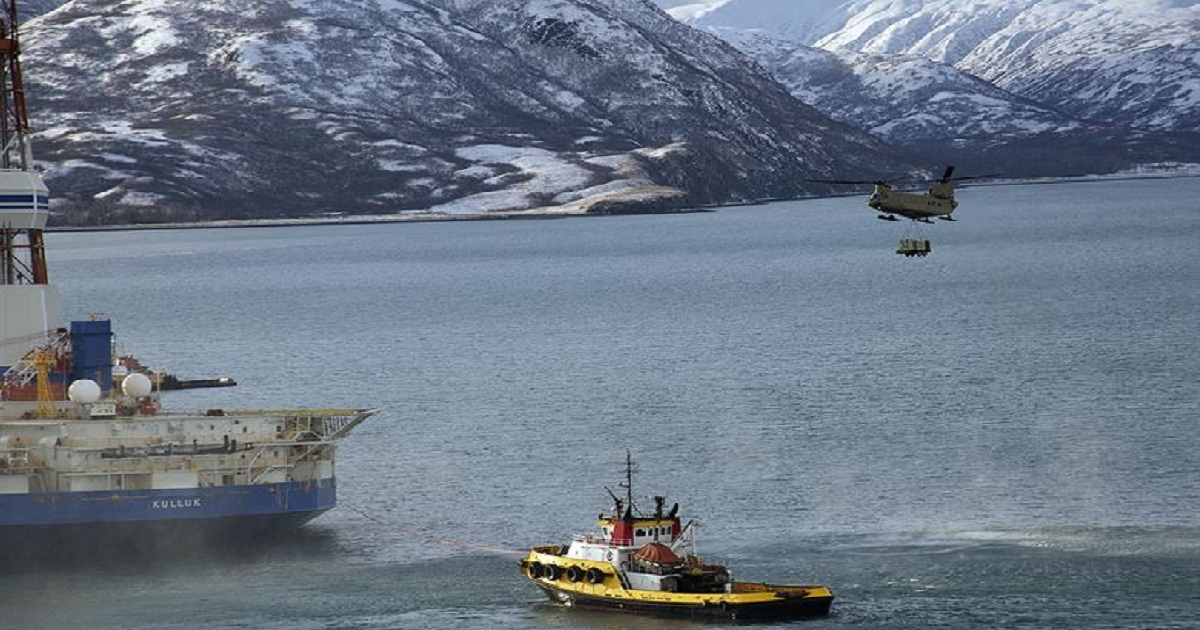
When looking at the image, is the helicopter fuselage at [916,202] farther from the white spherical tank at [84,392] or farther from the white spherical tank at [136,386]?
the white spherical tank at [84,392]

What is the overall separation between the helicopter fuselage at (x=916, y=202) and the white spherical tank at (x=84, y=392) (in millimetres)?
36892

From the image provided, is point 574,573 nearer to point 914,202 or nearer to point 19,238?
point 914,202

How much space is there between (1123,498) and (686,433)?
30.4m

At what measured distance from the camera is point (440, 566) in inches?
3501

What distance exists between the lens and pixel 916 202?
10731cm

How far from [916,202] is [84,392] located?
132ft

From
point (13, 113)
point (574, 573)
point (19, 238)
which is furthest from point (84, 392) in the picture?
point (574, 573)

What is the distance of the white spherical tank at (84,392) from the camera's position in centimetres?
9444

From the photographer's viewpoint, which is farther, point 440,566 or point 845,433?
point 845,433

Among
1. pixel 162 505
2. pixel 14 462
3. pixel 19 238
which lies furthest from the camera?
pixel 19 238

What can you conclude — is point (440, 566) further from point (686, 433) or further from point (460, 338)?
point (460, 338)

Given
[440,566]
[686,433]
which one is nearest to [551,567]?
[440,566]

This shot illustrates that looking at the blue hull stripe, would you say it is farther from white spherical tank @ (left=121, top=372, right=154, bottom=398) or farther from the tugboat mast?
the tugboat mast

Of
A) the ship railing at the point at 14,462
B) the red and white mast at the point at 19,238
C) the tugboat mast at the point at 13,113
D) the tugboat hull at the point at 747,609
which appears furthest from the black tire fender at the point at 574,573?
the tugboat mast at the point at 13,113
